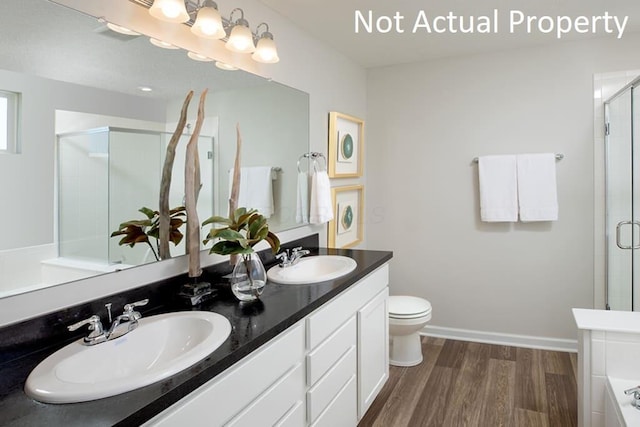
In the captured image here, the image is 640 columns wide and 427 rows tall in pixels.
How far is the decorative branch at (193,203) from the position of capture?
1.72m

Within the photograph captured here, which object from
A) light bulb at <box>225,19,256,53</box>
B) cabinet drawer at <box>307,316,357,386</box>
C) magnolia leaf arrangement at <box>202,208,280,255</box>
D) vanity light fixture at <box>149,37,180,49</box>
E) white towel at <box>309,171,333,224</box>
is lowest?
cabinet drawer at <box>307,316,357,386</box>

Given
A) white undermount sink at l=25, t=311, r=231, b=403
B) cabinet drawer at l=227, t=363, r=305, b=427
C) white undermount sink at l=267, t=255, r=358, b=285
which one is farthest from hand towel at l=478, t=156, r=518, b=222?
white undermount sink at l=25, t=311, r=231, b=403

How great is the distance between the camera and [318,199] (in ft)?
8.96

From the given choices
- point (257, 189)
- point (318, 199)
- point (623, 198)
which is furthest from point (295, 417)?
point (623, 198)

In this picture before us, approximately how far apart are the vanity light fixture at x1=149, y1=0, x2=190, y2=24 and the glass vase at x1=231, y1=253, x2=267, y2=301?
96cm

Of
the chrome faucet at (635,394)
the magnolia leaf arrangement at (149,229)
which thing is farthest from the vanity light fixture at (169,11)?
the chrome faucet at (635,394)

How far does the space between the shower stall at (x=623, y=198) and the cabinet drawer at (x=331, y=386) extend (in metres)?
1.79

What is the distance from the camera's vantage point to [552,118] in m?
3.15

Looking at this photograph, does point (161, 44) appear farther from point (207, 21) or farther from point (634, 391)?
point (634, 391)

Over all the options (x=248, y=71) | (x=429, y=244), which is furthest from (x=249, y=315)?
(x=429, y=244)

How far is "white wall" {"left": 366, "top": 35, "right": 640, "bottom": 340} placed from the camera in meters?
3.11

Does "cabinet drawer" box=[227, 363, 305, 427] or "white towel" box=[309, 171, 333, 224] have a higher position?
"white towel" box=[309, 171, 333, 224]

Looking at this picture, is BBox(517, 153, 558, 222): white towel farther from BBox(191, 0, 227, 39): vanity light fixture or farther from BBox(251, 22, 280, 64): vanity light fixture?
BBox(191, 0, 227, 39): vanity light fixture

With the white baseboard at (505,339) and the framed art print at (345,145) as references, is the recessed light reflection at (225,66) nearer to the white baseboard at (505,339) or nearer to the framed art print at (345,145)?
the framed art print at (345,145)
